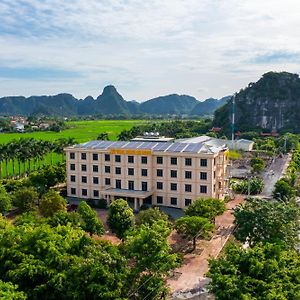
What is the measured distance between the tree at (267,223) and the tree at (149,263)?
23.1 feet

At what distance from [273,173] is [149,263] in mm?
49235

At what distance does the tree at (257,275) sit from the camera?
16391 mm

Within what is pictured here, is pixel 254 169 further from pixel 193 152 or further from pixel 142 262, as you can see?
pixel 142 262

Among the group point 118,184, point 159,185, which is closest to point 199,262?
point 159,185

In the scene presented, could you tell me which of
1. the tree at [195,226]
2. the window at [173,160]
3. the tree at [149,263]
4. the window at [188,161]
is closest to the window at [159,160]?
the window at [173,160]

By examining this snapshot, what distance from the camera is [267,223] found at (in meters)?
24.3

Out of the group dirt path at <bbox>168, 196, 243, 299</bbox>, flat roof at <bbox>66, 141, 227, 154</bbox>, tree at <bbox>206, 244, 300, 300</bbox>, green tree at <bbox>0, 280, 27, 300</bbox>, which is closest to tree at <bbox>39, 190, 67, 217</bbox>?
flat roof at <bbox>66, 141, 227, 154</bbox>

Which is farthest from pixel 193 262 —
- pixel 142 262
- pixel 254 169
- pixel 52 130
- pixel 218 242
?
pixel 52 130

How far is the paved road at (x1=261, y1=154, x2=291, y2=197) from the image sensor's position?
170 feet

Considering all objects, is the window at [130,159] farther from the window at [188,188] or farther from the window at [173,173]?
the window at [188,188]

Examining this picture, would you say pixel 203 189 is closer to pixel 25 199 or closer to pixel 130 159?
pixel 130 159

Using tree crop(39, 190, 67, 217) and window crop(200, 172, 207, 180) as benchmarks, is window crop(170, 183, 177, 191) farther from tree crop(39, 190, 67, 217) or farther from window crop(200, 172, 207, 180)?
tree crop(39, 190, 67, 217)

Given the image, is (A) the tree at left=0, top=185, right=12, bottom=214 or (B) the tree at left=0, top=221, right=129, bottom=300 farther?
(A) the tree at left=0, top=185, right=12, bottom=214

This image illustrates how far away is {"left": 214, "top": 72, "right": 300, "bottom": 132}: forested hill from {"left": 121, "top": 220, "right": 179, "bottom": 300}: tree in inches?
4639
